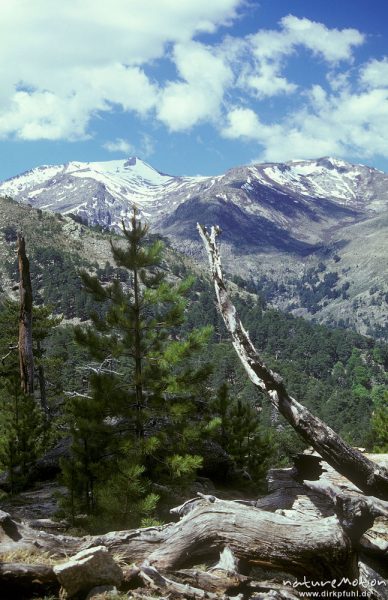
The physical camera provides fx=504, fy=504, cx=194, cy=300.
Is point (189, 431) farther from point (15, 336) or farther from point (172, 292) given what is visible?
point (15, 336)

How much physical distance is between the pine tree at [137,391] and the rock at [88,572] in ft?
24.2

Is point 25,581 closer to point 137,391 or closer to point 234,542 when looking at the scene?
point 234,542

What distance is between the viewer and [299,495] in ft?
40.0

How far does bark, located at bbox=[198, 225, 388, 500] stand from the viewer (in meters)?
9.85

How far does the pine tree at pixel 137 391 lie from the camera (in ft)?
49.1

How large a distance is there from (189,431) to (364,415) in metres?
161

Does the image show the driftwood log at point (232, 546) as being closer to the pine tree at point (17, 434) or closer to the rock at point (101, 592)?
the rock at point (101, 592)

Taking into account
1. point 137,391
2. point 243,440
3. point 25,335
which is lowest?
point 243,440

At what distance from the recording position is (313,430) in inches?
389

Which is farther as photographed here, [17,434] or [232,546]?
[17,434]

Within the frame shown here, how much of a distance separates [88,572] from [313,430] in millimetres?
5038

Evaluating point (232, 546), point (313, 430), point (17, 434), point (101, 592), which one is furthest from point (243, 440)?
point (101, 592)

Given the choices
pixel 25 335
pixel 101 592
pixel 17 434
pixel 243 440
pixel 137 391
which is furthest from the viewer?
pixel 25 335

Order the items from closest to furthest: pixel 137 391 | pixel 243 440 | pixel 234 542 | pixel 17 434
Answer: pixel 234 542
pixel 137 391
pixel 17 434
pixel 243 440
